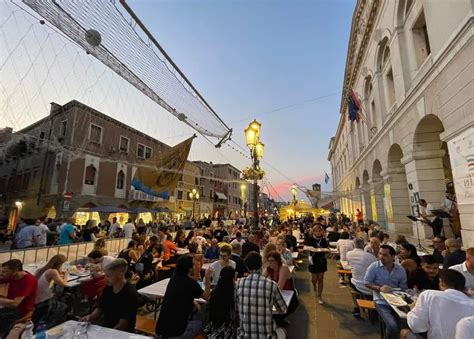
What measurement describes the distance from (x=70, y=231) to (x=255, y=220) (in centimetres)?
717

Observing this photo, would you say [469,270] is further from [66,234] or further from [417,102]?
[66,234]

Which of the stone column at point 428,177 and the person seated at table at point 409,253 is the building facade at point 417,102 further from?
the person seated at table at point 409,253

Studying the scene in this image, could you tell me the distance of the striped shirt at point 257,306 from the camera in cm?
264

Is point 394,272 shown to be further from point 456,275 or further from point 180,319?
point 180,319

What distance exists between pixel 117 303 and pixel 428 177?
10.7 meters

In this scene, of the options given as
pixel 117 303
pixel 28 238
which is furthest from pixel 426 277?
pixel 28 238

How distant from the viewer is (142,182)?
23.3 ft

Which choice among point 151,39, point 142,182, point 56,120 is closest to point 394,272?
point 142,182

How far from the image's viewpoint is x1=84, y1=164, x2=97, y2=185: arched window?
790 inches

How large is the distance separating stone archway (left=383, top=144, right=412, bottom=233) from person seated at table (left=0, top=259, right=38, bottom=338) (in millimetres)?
13625

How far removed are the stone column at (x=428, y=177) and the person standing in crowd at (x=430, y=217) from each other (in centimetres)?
52

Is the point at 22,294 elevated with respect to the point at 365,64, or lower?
lower

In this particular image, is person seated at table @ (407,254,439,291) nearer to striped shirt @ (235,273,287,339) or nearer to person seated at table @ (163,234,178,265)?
striped shirt @ (235,273,287,339)

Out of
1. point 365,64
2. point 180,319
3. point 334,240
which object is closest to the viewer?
point 180,319
